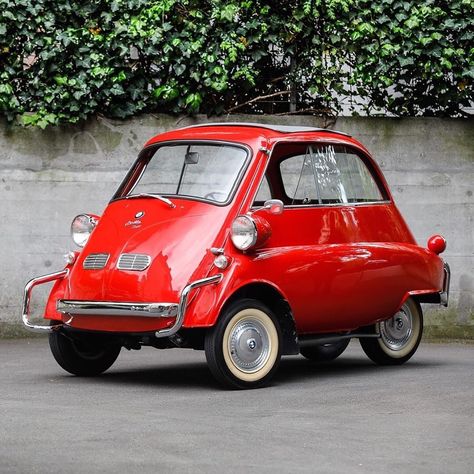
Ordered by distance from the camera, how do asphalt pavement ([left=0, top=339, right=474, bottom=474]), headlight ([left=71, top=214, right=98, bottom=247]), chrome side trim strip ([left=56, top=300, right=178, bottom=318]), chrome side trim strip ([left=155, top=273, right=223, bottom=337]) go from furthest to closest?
headlight ([left=71, top=214, right=98, bottom=247]), chrome side trim strip ([left=56, top=300, right=178, bottom=318]), chrome side trim strip ([left=155, top=273, right=223, bottom=337]), asphalt pavement ([left=0, top=339, right=474, bottom=474])

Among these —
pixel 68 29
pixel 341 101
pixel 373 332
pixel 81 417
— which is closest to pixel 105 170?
pixel 68 29

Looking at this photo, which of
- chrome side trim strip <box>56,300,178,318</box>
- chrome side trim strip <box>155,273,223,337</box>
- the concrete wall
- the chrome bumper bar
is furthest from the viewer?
the concrete wall

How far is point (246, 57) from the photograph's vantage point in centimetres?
1436

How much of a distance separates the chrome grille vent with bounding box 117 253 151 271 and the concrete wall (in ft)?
13.6

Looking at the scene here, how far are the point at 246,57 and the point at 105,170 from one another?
2.01 m

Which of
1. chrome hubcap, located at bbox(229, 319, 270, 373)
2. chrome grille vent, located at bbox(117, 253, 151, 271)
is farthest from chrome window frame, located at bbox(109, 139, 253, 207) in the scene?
chrome hubcap, located at bbox(229, 319, 270, 373)

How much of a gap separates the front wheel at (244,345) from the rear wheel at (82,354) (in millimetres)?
1283

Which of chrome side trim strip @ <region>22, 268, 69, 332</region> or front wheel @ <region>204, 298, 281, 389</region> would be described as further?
chrome side trim strip @ <region>22, 268, 69, 332</region>

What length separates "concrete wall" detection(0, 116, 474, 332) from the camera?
1374 centimetres

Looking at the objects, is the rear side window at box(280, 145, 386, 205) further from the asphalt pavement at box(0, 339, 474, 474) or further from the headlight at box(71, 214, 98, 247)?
the headlight at box(71, 214, 98, 247)

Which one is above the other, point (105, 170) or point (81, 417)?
point (105, 170)

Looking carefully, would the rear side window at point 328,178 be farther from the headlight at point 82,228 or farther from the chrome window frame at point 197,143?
the headlight at point 82,228

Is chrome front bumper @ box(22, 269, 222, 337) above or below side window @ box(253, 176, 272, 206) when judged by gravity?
below

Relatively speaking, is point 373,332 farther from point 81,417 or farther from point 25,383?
point 81,417
